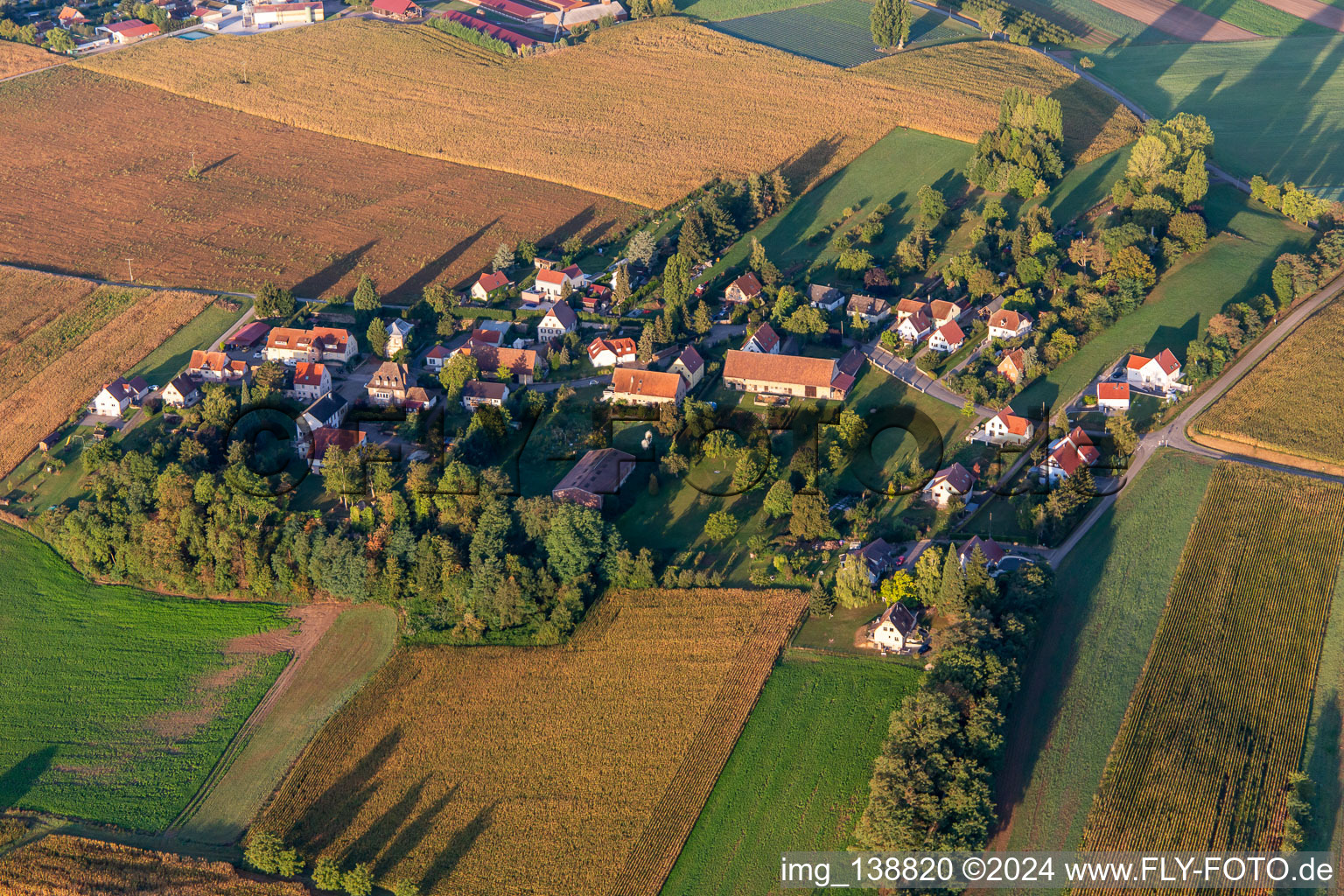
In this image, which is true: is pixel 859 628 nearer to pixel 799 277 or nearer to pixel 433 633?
pixel 433 633

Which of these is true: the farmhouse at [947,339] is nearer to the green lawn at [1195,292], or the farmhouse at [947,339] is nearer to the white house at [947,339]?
the white house at [947,339]

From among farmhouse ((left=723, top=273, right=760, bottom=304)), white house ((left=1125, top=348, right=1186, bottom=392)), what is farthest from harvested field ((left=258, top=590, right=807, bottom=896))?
white house ((left=1125, top=348, right=1186, bottom=392))

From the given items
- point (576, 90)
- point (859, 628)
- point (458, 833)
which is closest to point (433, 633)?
point (458, 833)

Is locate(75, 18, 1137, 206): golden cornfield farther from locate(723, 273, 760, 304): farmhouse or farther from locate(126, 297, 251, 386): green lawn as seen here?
locate(126, 297, 251, 386): green lawn

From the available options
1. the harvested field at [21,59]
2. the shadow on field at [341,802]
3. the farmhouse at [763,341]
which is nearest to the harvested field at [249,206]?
the harvested field at [21,59]

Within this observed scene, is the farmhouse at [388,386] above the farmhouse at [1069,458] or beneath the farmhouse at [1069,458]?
beneath

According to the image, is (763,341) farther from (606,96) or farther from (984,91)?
(984,91)

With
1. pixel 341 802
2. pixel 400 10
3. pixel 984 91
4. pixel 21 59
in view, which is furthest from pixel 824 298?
pixel 21 59
